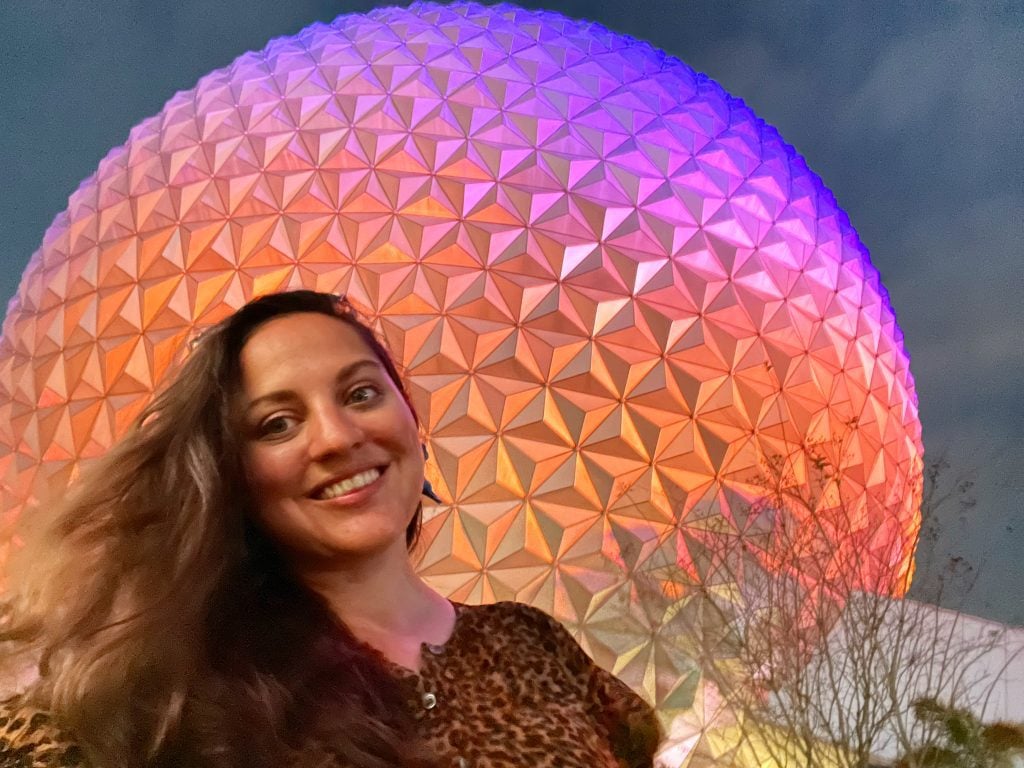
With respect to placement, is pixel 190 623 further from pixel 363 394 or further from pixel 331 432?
pixel 363 394

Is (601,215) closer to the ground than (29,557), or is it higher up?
higher up

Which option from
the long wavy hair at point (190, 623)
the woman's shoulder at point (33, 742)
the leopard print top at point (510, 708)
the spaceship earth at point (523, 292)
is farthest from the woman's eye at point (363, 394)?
the spaceship earth at point (523, 292)

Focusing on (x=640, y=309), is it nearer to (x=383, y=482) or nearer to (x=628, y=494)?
(x=628, y=494)

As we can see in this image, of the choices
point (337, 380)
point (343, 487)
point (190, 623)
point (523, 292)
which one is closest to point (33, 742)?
point (190, 623)

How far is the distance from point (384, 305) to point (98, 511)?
4.04 m

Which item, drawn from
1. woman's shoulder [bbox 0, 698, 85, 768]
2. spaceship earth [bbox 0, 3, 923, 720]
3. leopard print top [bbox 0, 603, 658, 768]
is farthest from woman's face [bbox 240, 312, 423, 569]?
spaceship earth [bbox 0, 3, 923, 720]

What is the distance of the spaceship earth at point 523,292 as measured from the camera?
536cm

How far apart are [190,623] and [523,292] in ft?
14.3

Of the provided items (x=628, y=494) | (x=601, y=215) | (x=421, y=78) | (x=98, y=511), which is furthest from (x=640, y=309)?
(x=98, y=511)

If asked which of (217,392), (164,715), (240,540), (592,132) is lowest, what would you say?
(164,715)

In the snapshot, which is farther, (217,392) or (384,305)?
(384,305)

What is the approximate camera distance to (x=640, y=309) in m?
5.73

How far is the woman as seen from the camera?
1.32m

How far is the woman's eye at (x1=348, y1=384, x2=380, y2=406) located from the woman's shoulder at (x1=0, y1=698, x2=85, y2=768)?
2.78 feet
